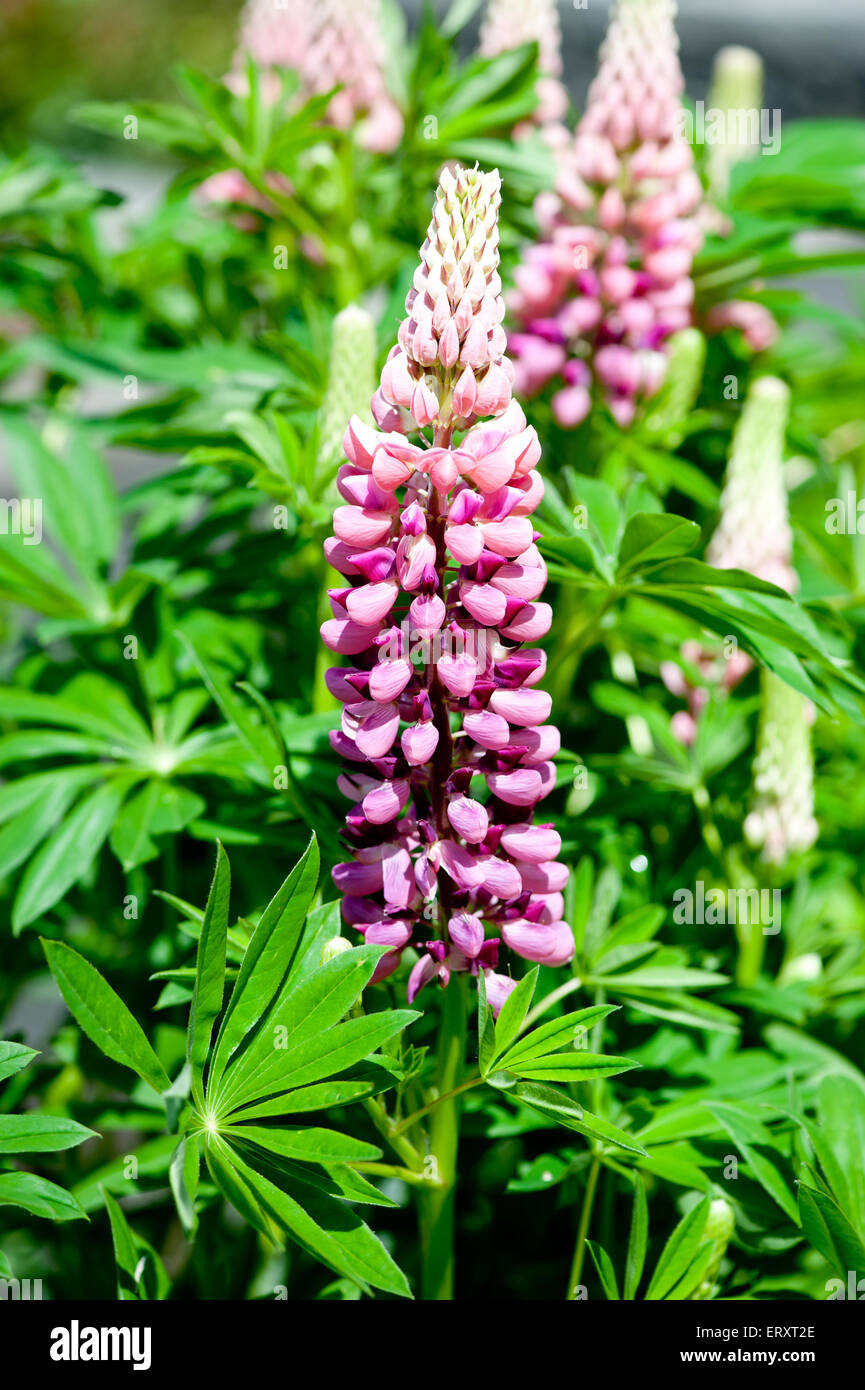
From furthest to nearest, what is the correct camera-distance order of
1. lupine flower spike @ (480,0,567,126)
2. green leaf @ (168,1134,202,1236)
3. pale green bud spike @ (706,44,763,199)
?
pale green bud spike @ (706,44,763,199)
lupine flower spike @ (480,0,567,126)
green leaf @ (168,1134,202,1236)

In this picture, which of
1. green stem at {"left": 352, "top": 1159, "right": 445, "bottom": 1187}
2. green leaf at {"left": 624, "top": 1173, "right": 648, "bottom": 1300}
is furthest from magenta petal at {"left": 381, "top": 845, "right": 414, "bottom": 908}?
green leaf at {"left": 624, "top": 1173, "right": 648, "bottom": 1300}

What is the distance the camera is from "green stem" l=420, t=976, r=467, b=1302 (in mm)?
1065

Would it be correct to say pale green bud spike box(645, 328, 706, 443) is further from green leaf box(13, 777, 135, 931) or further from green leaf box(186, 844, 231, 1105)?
green leaf box(186, 844, 231, 1105)

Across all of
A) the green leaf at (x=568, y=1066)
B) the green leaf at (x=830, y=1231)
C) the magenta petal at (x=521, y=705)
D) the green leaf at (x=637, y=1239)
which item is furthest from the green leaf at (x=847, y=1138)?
the magenta petal at (x=521, y=705)

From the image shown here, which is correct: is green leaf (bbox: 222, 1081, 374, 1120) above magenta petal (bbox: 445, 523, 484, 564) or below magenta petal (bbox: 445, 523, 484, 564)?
below

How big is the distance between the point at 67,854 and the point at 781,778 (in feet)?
2.50

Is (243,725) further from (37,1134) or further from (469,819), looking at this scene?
(37,1134)

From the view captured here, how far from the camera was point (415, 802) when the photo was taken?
3.43 feet

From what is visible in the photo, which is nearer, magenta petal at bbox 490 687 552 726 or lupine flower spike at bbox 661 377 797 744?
magenta petal at bbox 490 687 552 726

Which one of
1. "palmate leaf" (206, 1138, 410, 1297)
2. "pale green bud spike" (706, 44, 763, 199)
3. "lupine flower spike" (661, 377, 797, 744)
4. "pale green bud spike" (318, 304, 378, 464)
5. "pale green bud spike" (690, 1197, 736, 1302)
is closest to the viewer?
"palmate leaf" (206, 1138, 410, 1297)

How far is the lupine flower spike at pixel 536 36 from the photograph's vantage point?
1.84 metres

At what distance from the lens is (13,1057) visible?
3.23ft

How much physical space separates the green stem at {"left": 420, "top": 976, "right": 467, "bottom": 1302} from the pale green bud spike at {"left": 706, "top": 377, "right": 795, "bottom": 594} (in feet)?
2.25
